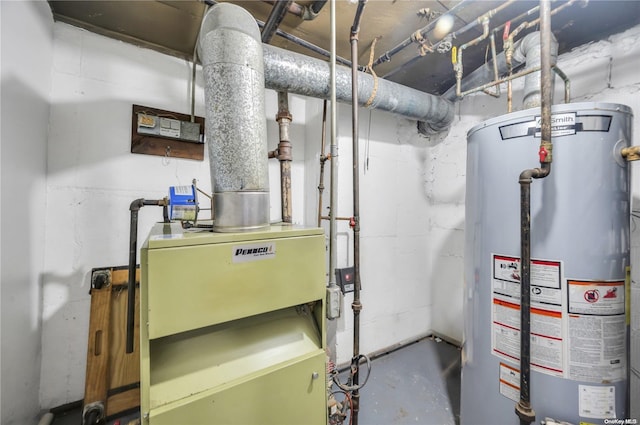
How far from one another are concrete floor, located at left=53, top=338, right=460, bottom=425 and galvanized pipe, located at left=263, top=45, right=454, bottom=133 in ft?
5.97

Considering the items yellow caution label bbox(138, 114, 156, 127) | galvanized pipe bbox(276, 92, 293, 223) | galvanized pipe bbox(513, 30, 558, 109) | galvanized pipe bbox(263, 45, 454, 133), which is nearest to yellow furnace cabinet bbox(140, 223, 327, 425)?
galvanized pipe bbox(276, 92, 293, 223)

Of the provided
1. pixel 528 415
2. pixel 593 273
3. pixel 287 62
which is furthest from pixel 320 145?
pixel 528 415

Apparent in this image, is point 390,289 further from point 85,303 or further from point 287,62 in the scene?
point 85,303

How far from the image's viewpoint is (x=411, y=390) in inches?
64.4

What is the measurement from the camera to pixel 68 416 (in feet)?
4.47

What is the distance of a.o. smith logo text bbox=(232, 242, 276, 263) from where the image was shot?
78 cm

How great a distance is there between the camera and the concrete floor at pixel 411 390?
1.41 meters

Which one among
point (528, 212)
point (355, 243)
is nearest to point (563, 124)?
point (528, 212)

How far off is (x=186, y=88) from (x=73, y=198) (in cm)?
93

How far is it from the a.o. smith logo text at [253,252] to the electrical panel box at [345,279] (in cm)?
102

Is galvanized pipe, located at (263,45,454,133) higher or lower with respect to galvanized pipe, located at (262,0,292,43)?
lower

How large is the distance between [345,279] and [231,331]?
3.40ft

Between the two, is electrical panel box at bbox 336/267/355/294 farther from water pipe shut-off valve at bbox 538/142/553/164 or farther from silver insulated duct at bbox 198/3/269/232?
water pipe shut-off valve at bbox 538/142/553/164

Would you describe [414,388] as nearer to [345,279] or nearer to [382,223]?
[345,279]
